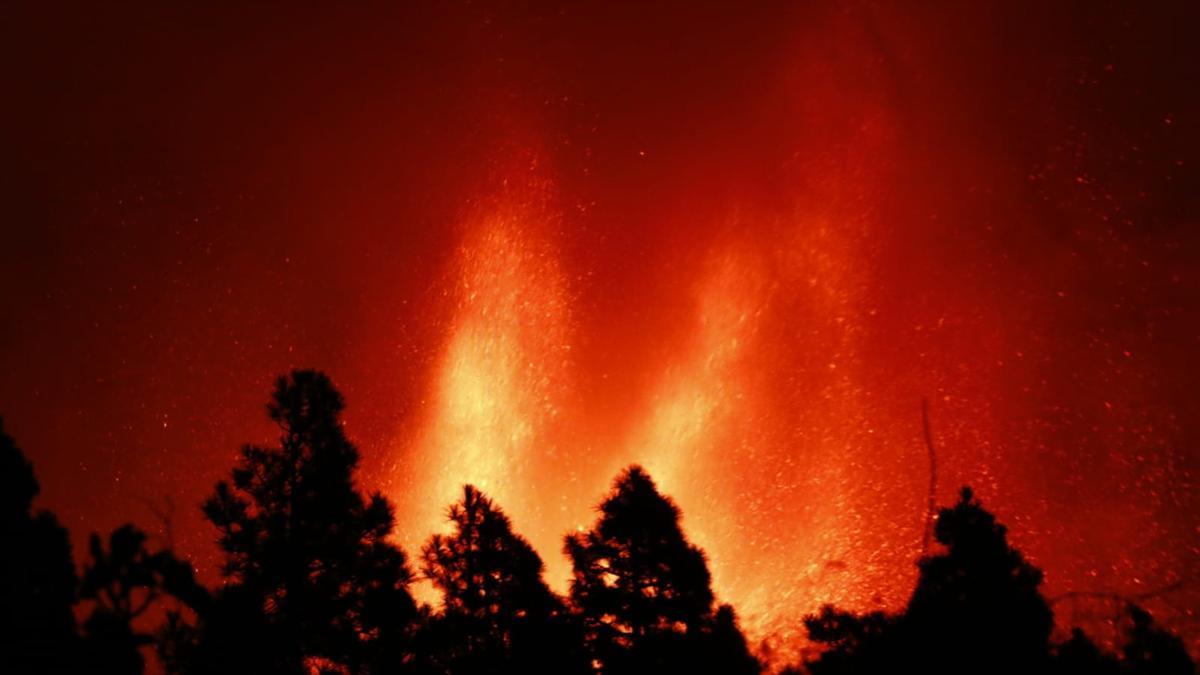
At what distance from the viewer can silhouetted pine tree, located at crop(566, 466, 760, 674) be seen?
9734mm

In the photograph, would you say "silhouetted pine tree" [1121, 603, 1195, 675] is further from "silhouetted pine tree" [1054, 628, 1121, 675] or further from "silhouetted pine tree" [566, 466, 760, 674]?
"silhouetted pine tree" [566, 466, 760, 674]

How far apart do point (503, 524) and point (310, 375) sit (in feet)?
12.8

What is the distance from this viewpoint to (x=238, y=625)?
919 centimetres

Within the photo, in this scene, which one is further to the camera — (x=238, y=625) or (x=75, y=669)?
(x=238, y=625)

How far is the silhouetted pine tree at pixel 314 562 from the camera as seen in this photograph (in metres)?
10.2

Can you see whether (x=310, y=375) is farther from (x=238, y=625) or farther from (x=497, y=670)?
(x=497, y=670)

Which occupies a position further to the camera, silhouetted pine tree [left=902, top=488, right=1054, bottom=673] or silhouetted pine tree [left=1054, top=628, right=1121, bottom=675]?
silhouetted pine tree [left=902, top=488, right=1054, bottom=673]

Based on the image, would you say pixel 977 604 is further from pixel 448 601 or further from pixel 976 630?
pixel 448 601

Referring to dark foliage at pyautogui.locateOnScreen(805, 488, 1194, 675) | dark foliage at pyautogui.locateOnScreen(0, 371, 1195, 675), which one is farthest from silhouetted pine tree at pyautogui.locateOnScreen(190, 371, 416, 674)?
dark foliage at pyautogui.locateOnScreen(805, 488, 1194, 675)

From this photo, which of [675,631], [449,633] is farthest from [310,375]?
[675,631]

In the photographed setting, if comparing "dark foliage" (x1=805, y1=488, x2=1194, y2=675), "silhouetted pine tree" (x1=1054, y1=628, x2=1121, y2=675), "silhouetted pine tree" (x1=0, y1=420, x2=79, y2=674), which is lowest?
"silhouetted pine tree" (x1=1054, y1=628, x2=1121, y2=675)

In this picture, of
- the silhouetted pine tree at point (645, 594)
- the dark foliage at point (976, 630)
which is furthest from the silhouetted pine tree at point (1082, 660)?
the silhouetted pine tree at point (645, 594)

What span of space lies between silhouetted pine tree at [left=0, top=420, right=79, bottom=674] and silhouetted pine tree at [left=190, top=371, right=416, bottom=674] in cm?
266

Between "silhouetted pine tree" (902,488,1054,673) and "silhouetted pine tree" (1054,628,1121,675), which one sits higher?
"silhouetted pine tree" (902,488,1054,673)
